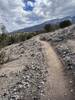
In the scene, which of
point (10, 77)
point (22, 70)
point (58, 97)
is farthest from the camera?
point (22, 70)

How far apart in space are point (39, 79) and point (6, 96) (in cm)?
195

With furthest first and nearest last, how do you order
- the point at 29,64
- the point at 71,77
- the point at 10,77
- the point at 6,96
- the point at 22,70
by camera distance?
the point at 29,64 < the point at 22,70 < the point at 10,77 < the point at 71,77 < the point at 6,96

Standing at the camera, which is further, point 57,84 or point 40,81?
point 40,81

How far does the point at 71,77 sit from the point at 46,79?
3.68 feet

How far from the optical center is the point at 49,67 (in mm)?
12398

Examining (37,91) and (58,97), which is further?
(37,91)

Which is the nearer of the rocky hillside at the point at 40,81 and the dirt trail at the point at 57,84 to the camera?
the dirt trail at the point at 57,84

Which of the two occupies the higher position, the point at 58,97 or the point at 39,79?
the point at 58,97

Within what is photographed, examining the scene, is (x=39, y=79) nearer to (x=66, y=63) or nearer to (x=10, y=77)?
(x=10, y=77)

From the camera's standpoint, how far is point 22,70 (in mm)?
12086

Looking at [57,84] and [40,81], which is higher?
[57,84]

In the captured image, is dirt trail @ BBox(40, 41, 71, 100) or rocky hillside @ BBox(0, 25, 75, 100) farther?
rocky hillside @ BBox(0, 25, 75, 100)

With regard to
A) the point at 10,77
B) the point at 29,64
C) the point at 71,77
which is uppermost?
the point at 71,77

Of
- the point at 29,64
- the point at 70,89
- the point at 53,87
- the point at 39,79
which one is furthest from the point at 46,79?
the point at 29,64
